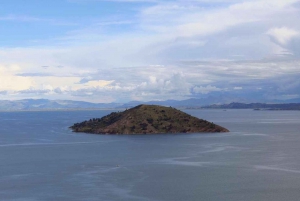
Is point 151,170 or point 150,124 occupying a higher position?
point 150,124

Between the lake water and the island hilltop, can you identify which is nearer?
the lake water

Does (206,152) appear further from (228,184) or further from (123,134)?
(123,134)

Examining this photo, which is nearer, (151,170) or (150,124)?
(151,170)

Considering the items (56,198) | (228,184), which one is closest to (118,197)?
(56,198)

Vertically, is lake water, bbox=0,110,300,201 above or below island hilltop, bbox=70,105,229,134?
below
